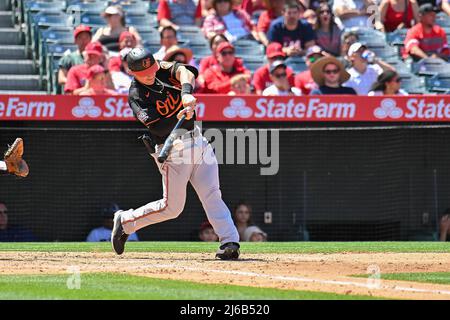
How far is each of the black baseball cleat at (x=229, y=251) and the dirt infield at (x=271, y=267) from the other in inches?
3.2

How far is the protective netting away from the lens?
47.8 feet

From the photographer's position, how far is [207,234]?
47.4 feet

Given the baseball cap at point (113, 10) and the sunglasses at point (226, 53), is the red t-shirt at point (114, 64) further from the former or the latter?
the sunglasses at point (226, 53)

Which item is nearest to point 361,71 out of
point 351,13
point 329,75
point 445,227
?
point 329,75

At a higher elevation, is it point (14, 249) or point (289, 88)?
point (289, 88)

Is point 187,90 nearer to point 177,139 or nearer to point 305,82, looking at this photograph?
point 177,139

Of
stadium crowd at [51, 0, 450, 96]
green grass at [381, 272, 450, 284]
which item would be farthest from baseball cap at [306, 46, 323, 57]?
green grass at [381, 272, 450, 284]

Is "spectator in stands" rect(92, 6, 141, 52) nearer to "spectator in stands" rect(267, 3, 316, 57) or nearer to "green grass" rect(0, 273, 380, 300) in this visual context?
"spectator in stands" rect(267, 3, 316, 57)

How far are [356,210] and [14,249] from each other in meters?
5.30

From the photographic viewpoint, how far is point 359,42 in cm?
1730

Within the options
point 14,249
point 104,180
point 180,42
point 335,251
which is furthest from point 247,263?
point 180,42
